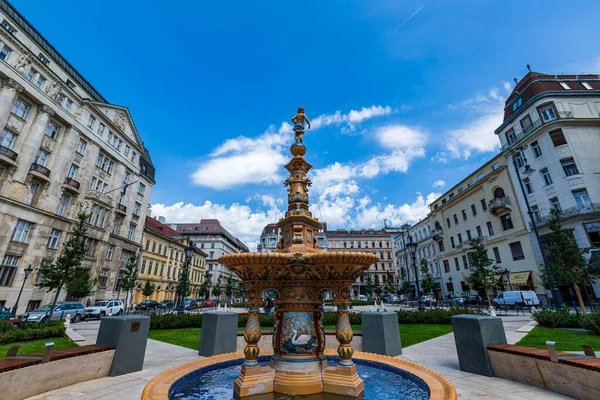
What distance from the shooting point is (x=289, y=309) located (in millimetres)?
5660

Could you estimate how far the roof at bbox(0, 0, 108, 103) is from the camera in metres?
24.0

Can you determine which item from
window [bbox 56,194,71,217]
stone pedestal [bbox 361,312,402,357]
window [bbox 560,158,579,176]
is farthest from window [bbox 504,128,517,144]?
window [bbox 56,194,71,217]

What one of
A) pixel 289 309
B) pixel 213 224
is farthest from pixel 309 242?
pixel 213 224

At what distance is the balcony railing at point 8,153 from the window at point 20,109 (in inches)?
148

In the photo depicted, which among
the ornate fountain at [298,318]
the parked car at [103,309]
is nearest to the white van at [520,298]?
the ornate fountain at [298,318]

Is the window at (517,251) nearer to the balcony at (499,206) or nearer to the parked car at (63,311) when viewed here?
the balcony at (499,206)

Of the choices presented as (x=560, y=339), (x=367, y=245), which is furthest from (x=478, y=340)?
(x=367, y=245)

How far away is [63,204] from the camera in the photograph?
28312 mm

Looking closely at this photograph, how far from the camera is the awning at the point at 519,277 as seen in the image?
29.3 metres

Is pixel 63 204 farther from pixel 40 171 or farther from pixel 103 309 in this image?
pixel 103 309

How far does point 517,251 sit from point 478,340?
1300 inches

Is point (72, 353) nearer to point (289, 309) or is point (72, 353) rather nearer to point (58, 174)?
point (289, 309)

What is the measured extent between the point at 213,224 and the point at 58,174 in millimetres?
54132

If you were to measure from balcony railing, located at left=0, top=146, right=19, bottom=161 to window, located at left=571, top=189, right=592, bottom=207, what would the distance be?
168ft
